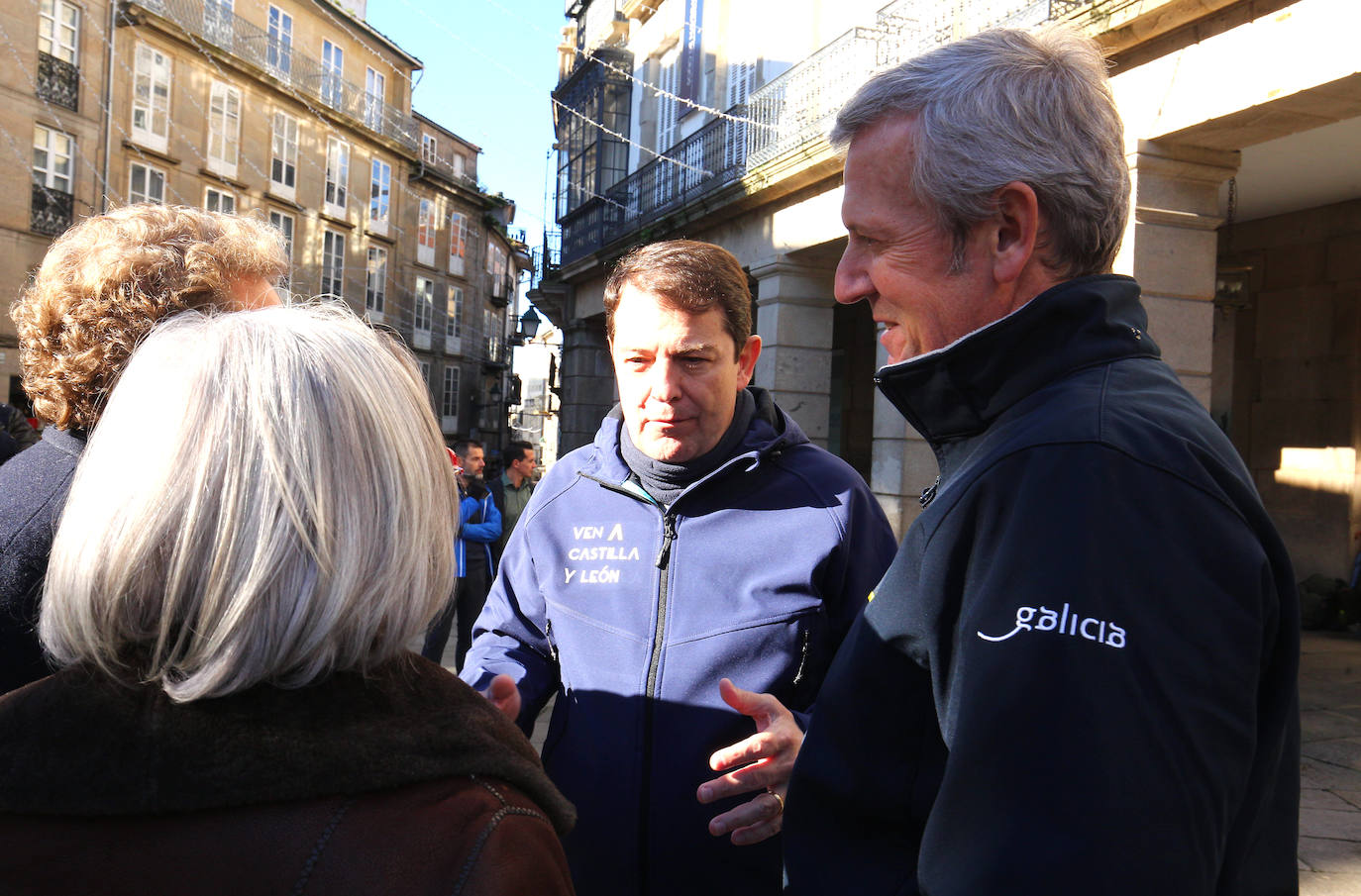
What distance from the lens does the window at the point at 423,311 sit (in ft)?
115

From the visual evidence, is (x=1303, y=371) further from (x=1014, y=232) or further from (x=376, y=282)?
(x=376, y=282)

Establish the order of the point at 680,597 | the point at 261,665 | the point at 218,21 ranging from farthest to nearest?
the point at 218,21 < the point at 680,597 < the point at 261,665

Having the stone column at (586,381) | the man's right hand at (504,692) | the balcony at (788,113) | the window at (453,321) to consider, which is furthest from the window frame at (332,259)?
the man's right hand at (504,692)

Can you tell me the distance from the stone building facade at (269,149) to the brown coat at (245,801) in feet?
70.1

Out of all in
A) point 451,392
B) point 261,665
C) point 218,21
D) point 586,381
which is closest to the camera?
point 261,665

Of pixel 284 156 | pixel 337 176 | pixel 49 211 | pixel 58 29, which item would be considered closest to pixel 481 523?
pixel 49 211

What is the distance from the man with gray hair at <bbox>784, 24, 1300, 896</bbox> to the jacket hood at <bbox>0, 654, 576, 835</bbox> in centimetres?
43

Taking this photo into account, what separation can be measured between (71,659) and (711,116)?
41.5 feet

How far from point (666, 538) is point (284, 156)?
93.1ft

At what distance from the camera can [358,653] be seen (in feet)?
3.57

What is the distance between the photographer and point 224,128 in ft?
81.9

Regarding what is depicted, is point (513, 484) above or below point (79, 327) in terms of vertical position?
below

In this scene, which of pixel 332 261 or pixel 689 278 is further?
→ pixel 332 261

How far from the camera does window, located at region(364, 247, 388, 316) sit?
3186 cm
